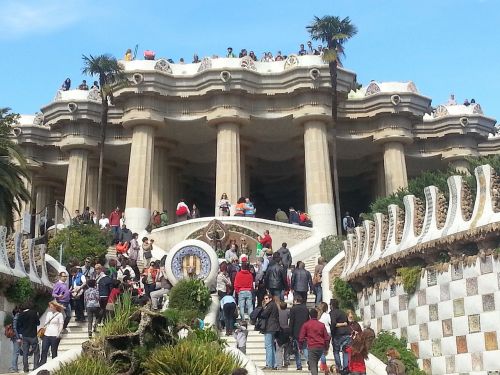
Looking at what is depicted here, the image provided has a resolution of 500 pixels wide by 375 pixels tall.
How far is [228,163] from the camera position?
35938 mm

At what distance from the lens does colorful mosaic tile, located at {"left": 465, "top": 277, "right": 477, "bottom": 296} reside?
1341 centimetres

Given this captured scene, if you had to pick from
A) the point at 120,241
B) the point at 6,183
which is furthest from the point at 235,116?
the point at 6,183

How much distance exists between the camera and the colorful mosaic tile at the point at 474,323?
1320 centimetres

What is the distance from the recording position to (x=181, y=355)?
34.4 feet

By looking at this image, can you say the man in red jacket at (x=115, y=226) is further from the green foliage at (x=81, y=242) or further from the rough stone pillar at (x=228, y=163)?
the rough stone pillar at (x=228, y=163)

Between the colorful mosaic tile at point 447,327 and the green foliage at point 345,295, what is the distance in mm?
4554

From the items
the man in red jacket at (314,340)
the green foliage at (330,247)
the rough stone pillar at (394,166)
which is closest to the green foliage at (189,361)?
the man in red jacket at (314,340)

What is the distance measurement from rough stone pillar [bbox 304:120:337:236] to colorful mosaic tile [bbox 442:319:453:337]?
768 inches

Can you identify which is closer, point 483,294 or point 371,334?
point 371,334

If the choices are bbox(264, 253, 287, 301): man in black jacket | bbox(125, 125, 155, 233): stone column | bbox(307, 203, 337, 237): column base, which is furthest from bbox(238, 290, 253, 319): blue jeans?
bbox(125, 125, 155, 233): stone column

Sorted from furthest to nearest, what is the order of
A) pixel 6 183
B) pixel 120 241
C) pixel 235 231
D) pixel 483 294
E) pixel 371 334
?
pixel 235 231, pixel 120 241, pixel 6 183, pixel 483 294, pixel 371 334

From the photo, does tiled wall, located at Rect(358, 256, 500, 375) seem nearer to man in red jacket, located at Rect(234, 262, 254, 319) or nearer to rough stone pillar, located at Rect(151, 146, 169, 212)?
man in red jacket, located at Rect(234, 262, 254, 319)

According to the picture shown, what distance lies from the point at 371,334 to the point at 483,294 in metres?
2.52

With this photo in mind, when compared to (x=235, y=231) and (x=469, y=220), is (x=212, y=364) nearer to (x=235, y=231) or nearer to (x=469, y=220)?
(x=469, y=220)
